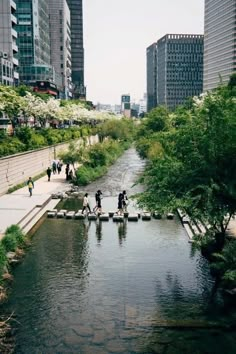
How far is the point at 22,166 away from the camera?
1608 inches

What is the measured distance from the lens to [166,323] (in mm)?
14406

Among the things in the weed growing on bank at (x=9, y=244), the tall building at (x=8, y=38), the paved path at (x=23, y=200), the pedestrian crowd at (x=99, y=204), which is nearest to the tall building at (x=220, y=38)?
the tall building at (x=8, y=38)

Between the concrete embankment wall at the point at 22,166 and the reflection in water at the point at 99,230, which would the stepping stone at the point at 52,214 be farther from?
A: the concrete embankment wall at the point at 22,166

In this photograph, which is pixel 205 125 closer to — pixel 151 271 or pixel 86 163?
pixel 151 271

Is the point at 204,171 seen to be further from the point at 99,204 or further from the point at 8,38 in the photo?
the point at 8,38

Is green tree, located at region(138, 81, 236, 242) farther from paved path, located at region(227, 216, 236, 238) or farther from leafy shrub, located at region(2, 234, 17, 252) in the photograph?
leafy shrub, located at region(2, 234, 17, 252)

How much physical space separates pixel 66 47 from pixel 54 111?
106m

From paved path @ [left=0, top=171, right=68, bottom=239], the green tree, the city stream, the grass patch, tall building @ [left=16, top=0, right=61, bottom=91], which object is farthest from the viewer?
tall building @ [left=16, top=0, right=61, bottom=91]

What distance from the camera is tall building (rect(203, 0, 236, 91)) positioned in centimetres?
16561

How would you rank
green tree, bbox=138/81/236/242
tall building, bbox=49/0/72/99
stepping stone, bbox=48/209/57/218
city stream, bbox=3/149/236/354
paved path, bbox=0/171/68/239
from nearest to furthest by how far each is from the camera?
city stream, bbox=3/149/236/354
green tree, bbox=138/81/236/242
paved path, bbox=0/171/68/239
stepping stone, bbox=48/209/57/218
tall building, bbox=49/0/72/99

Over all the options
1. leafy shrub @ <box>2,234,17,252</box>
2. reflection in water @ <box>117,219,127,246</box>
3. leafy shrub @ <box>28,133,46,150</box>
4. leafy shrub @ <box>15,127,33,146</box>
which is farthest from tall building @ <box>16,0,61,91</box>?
leafy shrub @ <box>2,234,17,252</box>

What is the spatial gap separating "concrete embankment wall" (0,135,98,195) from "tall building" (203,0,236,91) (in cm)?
11769

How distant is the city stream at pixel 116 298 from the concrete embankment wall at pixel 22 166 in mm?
11696

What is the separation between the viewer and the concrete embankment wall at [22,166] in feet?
116
